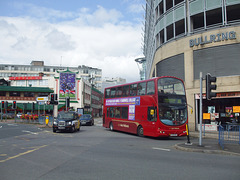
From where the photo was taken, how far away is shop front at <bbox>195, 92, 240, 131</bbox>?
2169 cm

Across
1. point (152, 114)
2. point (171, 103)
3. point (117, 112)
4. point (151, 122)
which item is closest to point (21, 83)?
point (117, 112)

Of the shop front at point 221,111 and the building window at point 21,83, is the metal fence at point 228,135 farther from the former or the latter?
the building window at point 21,83

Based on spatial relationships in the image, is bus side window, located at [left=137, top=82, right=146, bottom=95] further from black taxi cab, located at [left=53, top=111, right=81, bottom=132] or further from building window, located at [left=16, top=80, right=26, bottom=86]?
building window, located at [left=16, top=80, right=26, bottom=86]

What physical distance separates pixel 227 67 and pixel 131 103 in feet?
30.9

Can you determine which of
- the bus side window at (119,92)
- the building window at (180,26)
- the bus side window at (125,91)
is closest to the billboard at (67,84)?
the building window at (180,26)

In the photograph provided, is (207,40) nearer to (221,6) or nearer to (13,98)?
(221,6)

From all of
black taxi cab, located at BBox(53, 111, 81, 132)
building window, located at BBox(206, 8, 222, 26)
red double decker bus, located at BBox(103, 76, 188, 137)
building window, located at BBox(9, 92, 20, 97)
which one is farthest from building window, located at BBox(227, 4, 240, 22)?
building window, located at BBox(9, 92, 20, 97)

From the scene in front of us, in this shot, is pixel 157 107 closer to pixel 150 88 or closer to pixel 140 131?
pixel 150 88

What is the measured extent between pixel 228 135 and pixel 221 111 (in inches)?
399

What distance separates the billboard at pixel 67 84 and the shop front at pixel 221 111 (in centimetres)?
4504

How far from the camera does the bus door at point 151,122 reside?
16764 mm

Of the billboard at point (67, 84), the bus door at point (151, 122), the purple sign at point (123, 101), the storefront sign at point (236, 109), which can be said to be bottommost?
the bus door at point (151, 122)

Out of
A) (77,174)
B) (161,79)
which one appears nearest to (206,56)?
(161,79)

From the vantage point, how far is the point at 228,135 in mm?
13359
